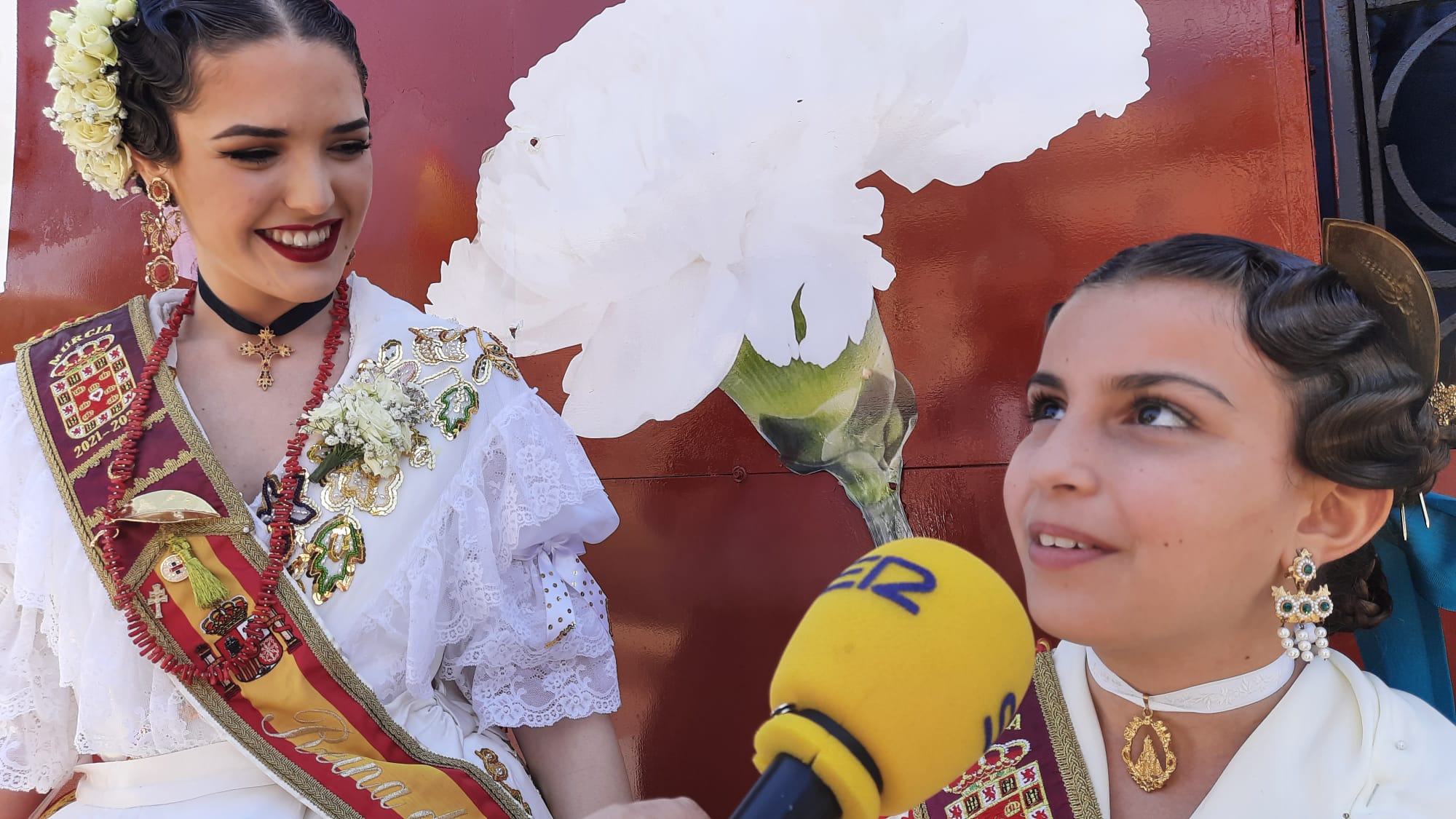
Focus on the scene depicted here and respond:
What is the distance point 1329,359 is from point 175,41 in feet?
4.79

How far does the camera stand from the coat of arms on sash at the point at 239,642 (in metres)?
1.50

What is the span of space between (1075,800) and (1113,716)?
0.10m

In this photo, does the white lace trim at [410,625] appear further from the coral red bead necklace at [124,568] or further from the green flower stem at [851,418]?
the green flower stem at [851,418]

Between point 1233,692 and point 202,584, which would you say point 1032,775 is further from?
point 202,584

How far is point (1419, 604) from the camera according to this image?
1.30m

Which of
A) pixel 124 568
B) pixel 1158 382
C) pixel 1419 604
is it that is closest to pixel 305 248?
pixel 124 568

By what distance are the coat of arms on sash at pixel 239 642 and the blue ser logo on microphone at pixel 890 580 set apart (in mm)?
913

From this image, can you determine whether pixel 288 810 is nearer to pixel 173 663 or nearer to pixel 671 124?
pixel 173 663

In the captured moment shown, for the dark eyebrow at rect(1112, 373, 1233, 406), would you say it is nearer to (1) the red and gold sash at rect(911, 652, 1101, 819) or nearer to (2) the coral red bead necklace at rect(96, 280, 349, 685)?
(1) the red and gold sash at rect(911, 652, 1101, 819)

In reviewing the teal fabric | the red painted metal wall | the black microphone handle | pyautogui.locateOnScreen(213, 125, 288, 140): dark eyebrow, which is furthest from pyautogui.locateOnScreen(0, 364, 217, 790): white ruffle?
the teal fabric

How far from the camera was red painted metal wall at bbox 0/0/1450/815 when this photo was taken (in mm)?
1541

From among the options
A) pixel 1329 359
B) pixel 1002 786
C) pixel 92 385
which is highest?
pixel 92 385

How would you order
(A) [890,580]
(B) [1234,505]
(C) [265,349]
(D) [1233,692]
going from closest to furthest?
1. (A) [890,580]
2. (B) [1234,505]
3. (D) [1233,692]
4. (C) [265,349]

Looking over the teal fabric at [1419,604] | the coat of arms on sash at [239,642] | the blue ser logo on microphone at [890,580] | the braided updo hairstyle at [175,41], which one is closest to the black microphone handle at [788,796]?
the blue ser logo on microphone at [890,580]
